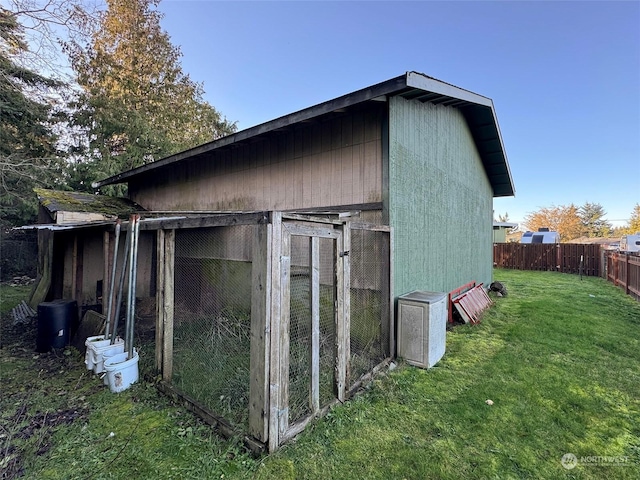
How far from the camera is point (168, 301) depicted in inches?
124

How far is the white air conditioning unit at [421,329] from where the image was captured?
3721mm

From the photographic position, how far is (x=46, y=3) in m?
6.09

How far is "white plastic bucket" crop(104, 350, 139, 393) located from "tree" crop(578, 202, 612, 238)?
5213 cm

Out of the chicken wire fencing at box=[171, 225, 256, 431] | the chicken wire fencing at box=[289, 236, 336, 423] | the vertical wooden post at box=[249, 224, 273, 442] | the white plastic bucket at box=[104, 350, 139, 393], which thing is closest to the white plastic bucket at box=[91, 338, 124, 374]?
the white plastic bucket at box=[104, 350, 139, 393]

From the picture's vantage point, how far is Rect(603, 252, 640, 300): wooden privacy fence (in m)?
8.12

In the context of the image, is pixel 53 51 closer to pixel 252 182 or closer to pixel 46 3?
pixel 46 3

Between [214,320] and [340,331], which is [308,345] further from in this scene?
[214,320]

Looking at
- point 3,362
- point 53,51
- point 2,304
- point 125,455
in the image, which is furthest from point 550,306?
point 2,304

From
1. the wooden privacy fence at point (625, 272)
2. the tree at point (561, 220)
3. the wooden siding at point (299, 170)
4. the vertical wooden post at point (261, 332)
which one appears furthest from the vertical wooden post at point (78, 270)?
the tree at point (561, 220)

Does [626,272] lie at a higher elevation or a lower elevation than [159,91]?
lower

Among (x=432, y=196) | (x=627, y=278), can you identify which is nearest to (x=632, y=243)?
(x=627, y=278)

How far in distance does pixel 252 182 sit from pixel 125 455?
4.34 metres

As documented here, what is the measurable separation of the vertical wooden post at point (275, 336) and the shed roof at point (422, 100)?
7.41 ft

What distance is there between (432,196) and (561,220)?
37.3 metres
